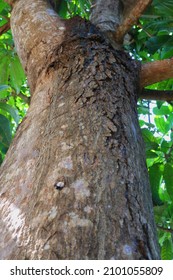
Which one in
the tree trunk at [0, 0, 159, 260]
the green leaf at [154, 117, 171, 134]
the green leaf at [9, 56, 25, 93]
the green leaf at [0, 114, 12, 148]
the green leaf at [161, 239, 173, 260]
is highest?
the tree trunk at [0, 0, 159, 260]

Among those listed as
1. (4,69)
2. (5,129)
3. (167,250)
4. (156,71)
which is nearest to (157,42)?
(156,71)

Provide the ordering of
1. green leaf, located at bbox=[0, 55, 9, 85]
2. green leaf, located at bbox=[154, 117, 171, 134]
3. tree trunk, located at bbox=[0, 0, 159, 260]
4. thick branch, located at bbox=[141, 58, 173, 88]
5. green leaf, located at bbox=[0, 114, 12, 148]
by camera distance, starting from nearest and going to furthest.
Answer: tree trunk, located at bbox=[0, 0, 159, 260], thick branch, located at bbox=[141, 58, 173, 88], green leaf, located at bbox=[0, 114, 12, 148], green leaf, located at bbox=[0, 55, 9, 85], green leaf, located at bbox=[154, 117, 171, 134]

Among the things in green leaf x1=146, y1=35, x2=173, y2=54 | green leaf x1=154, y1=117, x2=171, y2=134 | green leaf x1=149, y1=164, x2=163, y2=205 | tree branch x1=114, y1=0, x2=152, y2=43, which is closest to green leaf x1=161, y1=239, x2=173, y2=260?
green leaf x1=149, y1=164, x2=163, y2=205

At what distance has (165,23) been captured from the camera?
152 cm

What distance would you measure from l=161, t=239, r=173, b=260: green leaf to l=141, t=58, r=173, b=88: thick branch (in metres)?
0.82

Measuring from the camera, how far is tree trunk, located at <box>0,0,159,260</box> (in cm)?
60

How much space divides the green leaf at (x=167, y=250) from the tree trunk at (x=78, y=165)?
0.87 m

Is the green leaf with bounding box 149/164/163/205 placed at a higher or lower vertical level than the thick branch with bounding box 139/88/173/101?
lower

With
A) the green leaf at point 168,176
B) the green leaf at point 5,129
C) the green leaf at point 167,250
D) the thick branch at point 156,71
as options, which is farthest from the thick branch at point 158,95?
the green leaf at point 167,250

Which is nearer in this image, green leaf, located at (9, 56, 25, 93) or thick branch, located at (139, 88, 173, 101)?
thick branch, located at (139, 88, 173, 101)

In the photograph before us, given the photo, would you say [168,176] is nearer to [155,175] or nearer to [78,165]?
[155,175]

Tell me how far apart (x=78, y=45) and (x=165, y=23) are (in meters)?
0.56

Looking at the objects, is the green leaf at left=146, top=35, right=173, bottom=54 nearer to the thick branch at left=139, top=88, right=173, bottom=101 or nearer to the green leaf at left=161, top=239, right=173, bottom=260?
the thick branch at left=139, top=88, right=173, bottom=101
